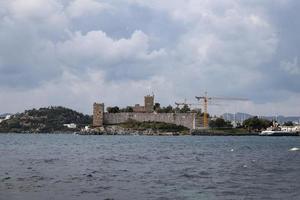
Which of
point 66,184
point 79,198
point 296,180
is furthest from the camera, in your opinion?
point 296,180

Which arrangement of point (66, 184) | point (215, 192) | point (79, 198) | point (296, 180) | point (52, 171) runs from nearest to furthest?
1. point (79, 198)
2. point (215, 192)
3. point (66, 184)
4. point (296, 180)
5. point (52, 171)

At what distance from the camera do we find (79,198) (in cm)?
4169

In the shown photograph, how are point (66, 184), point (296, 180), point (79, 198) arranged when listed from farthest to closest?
point (296, 180) → point (66, 184) → point (79, 198)

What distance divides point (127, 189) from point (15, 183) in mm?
10642

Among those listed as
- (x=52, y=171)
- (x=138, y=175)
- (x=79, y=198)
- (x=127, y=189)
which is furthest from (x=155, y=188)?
(x=52, y=171)

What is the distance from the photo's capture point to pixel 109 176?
196 ft

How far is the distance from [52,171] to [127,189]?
A: 1953 centimetres

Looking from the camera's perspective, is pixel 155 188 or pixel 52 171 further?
pixel 52 171

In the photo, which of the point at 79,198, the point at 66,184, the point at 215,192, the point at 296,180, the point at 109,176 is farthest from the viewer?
the point at 109,176

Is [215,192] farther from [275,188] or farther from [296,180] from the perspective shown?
[296,180]

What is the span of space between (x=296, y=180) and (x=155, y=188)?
15197mm

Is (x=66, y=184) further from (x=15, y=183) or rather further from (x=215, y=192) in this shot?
(x=215, y=192)

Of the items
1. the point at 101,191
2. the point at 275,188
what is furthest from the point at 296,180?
the point at 101,191

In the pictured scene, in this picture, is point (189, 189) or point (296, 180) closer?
point (189, 189)
